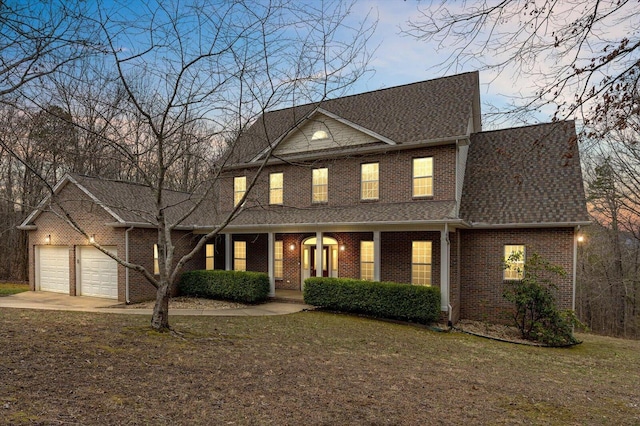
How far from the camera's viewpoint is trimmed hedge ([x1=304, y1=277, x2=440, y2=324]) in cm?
1227

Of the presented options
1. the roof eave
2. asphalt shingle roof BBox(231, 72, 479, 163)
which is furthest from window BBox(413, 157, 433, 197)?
the roof eave

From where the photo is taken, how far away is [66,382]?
4.82 metres

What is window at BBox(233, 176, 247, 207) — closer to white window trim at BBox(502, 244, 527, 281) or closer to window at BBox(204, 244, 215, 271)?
window at BBox(204, 244, 215, 271)

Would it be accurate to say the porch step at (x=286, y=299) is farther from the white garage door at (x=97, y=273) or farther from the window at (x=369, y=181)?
the white garage door at (x=97, y=273)

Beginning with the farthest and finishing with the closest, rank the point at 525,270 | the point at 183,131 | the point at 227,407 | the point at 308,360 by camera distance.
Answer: the point at 525,270
the point at 183,131
the point at 308,360
the point at 227,407

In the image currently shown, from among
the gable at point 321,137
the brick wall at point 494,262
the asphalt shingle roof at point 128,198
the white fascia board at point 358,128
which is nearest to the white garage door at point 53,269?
the asphalt shingle roof at point 128,198

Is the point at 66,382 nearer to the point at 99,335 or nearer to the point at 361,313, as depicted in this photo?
the point at 99,335

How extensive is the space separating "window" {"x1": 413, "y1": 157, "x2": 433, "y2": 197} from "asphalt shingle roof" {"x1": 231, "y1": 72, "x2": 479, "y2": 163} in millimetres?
878

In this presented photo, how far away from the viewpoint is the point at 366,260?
612 inches

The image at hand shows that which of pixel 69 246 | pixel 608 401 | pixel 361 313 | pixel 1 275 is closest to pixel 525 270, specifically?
pixel 361 313

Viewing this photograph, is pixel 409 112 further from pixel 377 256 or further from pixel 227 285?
pixel 227 285

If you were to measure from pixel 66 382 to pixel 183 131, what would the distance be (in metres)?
5.52

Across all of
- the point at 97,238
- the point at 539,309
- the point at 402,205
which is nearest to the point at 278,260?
the point at 402,205

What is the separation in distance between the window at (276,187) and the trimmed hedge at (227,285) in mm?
3600
